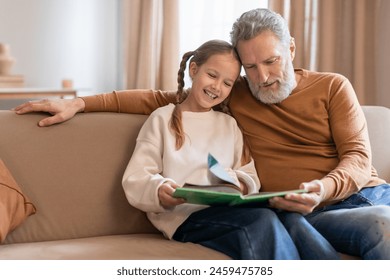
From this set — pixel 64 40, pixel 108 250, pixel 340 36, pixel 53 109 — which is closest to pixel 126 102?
pixel 53 109

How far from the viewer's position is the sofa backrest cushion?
6.82 ft

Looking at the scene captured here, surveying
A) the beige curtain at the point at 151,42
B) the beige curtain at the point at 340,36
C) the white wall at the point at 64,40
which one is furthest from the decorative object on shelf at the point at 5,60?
the beige curtain at the point at 340,36

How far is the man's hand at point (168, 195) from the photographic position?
1857mm

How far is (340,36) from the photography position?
13.1 ft

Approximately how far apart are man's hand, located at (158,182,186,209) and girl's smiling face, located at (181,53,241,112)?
37 centimetres

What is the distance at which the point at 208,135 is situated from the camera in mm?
2137

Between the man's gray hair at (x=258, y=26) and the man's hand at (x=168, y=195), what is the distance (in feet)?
1.88

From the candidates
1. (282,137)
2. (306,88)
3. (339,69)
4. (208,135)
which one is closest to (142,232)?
(208,135)

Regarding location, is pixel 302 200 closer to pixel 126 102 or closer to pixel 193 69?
pixel 193 69

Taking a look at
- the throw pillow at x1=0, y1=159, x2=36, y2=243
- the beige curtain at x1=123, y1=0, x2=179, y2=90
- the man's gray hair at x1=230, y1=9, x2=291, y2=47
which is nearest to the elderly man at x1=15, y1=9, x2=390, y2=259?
the man's gray hair at x1=230, y1=9, x2=291, y2=47

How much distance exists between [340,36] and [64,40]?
6.93ft

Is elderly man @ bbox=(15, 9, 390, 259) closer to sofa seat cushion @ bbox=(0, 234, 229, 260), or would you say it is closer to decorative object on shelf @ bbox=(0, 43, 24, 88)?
sofa seat cushion @ bbox=(0, 234, 229, 260)

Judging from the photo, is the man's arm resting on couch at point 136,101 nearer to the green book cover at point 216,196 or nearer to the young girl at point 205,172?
the young girl at point 205,172

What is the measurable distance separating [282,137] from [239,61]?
0.97 feet
